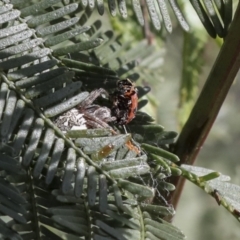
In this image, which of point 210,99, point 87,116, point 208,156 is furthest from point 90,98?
point 208,156

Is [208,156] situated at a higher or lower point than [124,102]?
lower

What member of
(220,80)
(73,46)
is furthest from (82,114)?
(220,80)

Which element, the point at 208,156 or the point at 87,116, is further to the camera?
the point at 208,156

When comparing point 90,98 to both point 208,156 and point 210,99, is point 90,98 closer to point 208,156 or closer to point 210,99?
point 210,99

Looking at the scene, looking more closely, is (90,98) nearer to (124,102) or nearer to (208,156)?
(124,102)

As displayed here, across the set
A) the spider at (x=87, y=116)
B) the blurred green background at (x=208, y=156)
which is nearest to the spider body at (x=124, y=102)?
the spider at (x=87, y=116)

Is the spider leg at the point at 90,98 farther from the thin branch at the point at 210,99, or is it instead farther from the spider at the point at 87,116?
the thin branch at the point at 210,99
